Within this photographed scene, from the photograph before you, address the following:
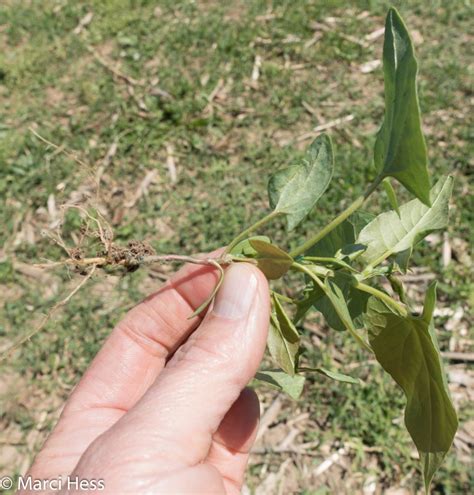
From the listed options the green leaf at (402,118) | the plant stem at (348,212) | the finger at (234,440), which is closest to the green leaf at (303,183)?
the plant stem at (348,212)

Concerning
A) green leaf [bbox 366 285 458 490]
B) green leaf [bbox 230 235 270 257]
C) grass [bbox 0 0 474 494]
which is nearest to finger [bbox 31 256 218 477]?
green leaf [bbox 230 235 270 257]

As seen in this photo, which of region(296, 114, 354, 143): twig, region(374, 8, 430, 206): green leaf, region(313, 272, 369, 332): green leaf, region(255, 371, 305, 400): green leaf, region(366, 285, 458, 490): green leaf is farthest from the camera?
region(296, 114, 354, 143): twig

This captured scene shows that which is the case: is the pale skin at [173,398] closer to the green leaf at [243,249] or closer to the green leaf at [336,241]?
the green leaf at [243,249]

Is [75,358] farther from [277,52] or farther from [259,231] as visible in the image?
[277,52]

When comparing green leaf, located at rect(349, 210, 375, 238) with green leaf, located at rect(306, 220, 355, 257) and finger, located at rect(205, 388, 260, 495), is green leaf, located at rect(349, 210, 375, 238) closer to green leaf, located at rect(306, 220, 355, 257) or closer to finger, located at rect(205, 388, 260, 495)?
green leaf, located at rect(306, 220, 355, 257)

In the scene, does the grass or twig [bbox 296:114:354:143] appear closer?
the grass

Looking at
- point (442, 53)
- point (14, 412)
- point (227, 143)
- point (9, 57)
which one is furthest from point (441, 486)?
point (9, 57)
